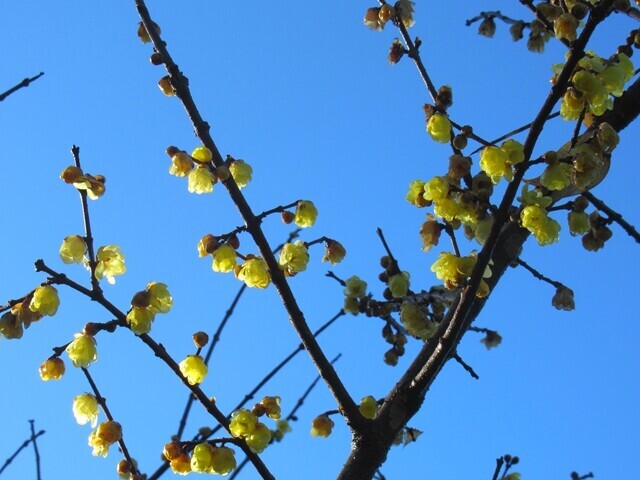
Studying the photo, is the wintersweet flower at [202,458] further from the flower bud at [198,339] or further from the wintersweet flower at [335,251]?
the wintersweet flower at [335,251]

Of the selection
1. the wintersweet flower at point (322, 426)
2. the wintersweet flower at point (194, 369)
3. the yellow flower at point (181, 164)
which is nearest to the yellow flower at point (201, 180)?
the yellow flower at point (181, 164)

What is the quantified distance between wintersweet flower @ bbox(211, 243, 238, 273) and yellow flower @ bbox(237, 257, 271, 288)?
85 mm

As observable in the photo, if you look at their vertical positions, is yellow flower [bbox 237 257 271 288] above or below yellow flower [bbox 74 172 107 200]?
below

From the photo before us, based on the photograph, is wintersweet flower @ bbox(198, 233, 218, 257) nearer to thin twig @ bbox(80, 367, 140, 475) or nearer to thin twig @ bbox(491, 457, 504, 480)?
thin twig @ bbox(80, 367, 140, 475)

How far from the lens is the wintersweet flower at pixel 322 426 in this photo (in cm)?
358

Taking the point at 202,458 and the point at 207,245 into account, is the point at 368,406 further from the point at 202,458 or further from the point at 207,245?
the point at 207,245

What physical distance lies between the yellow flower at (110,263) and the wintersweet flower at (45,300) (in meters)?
0.34

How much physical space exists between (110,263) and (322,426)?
50.6 inches

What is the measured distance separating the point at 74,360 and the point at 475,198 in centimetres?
179

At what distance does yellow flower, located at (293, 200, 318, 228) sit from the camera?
11.8 feet

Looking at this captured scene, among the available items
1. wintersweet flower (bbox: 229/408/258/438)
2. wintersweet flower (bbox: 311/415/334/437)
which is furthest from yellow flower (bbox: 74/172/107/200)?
wintersweet flower (bbox: 311/415/334/437)

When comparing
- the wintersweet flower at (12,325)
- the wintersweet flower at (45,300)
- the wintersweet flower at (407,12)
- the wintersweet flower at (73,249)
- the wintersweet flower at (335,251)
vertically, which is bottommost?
the wintersweet flower at (12,325)

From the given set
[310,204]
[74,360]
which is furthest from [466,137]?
[74,360]

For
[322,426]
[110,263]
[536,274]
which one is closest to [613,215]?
[536,274]
